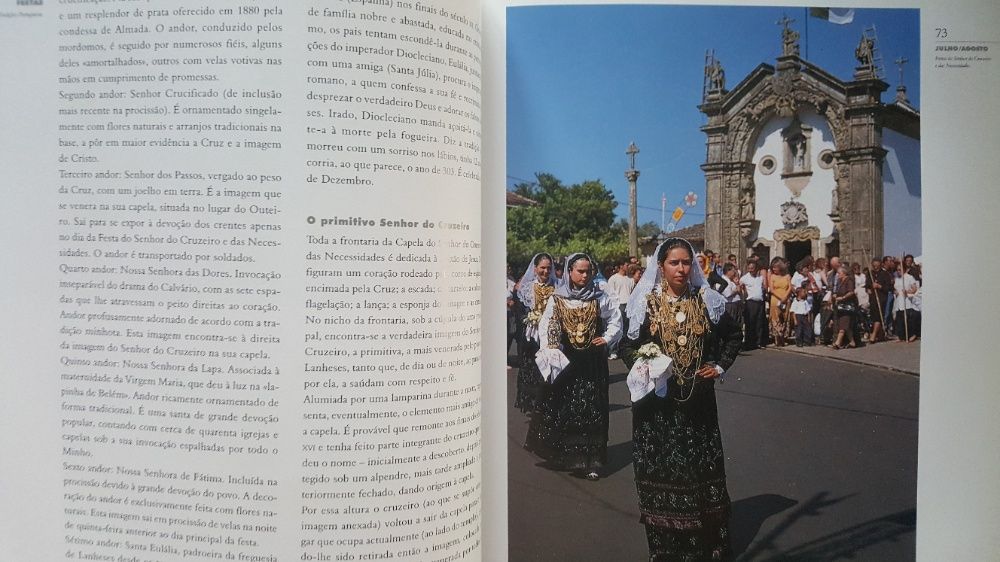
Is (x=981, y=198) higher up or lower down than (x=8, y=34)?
lower down

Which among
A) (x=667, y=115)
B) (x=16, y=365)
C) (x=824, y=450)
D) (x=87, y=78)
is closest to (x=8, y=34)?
(x=87, y=78)

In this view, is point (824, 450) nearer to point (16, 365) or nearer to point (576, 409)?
point (576, 409)

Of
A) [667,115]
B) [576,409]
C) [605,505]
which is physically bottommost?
[605,505]

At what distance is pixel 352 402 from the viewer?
0.73 metres

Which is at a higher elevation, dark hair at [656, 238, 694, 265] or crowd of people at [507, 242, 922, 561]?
dark hair at [656, 238, 694, 265]

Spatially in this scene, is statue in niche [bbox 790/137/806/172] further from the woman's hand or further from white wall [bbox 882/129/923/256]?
the woman's hand

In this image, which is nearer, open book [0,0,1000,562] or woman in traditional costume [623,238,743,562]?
open book [0,0,1000,562]

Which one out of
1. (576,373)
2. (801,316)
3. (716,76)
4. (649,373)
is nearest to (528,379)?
(576,373)

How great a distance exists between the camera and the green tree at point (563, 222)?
84cm

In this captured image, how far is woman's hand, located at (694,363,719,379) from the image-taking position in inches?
34.7

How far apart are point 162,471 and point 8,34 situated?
1.94ft

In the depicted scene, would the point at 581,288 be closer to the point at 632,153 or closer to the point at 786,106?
the point at 632,153

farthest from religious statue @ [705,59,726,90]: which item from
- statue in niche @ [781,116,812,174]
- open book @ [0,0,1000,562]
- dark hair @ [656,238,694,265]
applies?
open book @ [0,0,1000,562]

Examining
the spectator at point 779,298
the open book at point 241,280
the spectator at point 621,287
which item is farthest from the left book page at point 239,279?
the spectator at point 779,298
